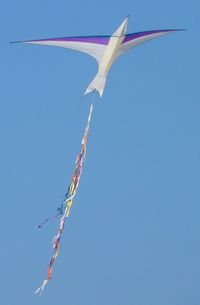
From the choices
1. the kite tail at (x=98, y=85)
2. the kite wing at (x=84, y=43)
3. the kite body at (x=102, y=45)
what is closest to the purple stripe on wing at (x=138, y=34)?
the kite body at (x=102, y=45)

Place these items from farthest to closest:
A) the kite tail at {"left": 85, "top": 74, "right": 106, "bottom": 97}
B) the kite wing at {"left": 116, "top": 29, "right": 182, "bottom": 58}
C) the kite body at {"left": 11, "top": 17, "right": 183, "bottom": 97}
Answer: the kite wing at {"left": 116, "top": 29, "right": 182, "bottom": 58}
the kite body at {"left": 11, "top": 17, "right": 183, "bottom": 97}
the kite tail at {"left": 85, "top": 74, "right": 106, "bottom": 97}

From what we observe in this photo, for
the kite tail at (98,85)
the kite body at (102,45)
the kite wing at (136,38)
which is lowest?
the kite tail at (98,85)

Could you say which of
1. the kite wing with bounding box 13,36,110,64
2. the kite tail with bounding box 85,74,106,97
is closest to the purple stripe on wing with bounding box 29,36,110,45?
the kite wing with bounding box 13,36,110,64

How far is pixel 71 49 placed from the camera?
23.8 m

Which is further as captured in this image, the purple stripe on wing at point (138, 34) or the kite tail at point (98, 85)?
the purple stripe on wing at point (138, 34)

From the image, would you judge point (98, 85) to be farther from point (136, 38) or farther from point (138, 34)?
point (138, 34)

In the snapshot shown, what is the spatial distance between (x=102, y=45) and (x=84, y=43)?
0.65 metres

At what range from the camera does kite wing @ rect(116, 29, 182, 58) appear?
23.8 metres

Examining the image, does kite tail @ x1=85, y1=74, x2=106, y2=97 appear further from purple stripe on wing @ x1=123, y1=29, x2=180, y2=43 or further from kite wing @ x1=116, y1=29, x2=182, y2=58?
purple stripe on wing @ x1=123, y1=29, x2=180, y2=43

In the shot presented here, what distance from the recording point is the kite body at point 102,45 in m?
23.2

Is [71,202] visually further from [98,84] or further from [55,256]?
[98,84]

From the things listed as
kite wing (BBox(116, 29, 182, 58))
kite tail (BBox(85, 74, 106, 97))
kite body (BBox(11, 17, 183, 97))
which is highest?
kite wing (BBox(116, 29, 182, 58))

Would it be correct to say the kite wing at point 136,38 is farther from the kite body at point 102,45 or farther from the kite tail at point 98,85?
the kite tail at point 98,85

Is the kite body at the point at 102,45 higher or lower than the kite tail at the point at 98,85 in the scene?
higher
